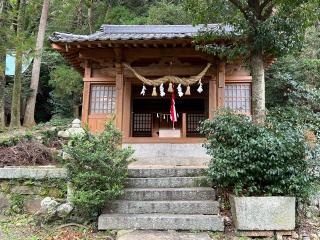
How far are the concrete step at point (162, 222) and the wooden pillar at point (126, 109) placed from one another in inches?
150

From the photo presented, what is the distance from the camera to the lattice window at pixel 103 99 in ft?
28.7

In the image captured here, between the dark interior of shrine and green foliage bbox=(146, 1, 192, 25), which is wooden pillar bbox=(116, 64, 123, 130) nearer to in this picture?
the dark interior of shrine

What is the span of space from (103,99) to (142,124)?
2.98m

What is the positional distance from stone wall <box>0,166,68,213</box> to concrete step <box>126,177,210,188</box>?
124 centimetres

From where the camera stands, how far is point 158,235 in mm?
4516

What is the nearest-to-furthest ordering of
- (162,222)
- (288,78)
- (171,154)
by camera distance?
(162,222) → (171,154) → (288,78)

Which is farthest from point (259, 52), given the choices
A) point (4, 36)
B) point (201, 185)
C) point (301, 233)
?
point (4, 36)

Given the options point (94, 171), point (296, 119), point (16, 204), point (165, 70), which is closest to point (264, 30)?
point (296, 119)

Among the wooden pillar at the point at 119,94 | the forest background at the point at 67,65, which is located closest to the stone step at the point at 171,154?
the wooden pillar at the point at 119,94

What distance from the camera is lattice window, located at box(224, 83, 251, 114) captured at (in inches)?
342

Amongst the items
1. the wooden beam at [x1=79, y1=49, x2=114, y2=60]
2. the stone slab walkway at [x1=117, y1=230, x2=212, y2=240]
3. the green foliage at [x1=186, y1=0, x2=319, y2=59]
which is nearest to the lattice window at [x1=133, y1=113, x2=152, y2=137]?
the wooden beam at [x1=79, y1=49, x2=114, y2=60]

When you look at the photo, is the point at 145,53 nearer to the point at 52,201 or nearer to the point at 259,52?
the point at 259,52

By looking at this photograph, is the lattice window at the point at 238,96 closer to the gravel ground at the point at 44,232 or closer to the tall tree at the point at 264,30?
the tall tree at the point at 264,30

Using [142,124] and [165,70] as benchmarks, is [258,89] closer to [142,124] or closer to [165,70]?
[165,70]
